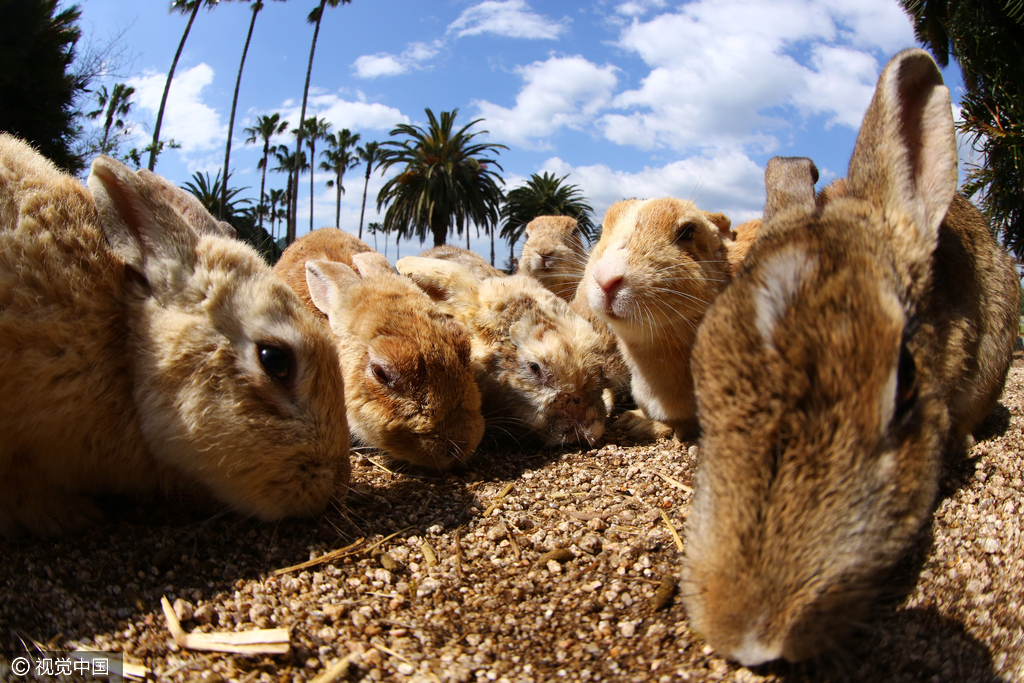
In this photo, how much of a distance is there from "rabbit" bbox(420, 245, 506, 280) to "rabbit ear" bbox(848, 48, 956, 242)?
3.15 metres

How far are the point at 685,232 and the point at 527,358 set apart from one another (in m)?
1.36

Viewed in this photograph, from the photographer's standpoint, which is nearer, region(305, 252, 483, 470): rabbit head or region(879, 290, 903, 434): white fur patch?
region(879, 290, 903, 434): white fur patch

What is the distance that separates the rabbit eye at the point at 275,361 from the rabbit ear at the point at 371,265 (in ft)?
5.78

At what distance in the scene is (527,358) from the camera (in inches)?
159

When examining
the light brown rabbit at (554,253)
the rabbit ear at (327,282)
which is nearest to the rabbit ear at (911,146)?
the rabbit ear at (327,282)

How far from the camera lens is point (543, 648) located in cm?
176

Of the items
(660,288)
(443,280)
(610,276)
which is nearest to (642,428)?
(660,288)

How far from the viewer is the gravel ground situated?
162 cm

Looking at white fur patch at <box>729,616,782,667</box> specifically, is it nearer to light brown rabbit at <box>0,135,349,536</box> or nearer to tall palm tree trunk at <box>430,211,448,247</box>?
light brown rabbit at <box>0,135,349,536</box>

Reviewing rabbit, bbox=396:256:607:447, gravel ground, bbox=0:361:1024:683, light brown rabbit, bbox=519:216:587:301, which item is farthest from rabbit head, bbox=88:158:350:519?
light brown rabbit, bbox=519:216:587:301

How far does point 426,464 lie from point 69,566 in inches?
64.5

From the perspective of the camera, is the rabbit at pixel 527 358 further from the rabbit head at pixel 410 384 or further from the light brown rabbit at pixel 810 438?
the light brown rabbit at pixel 810 438

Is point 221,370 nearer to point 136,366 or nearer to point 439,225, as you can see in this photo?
point 136,366

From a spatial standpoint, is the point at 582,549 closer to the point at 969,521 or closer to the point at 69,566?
the point at 969,521
